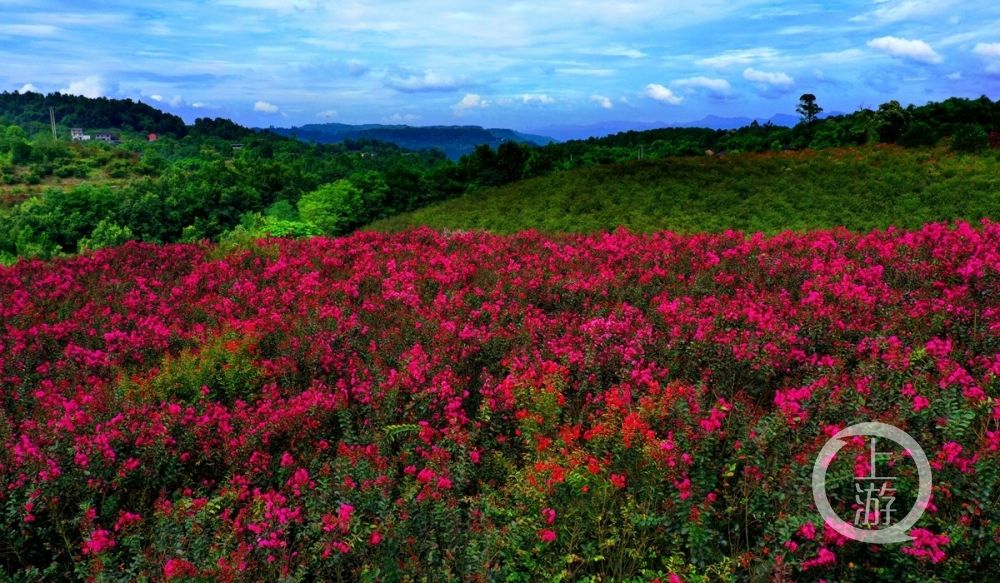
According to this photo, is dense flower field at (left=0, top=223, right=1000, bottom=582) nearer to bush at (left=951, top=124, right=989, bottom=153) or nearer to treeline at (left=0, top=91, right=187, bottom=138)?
bush at (left=951, top=124, right=989, bottom=153)

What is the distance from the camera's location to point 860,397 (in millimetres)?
3518

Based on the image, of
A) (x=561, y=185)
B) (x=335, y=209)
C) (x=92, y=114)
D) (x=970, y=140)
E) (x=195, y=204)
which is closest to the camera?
(x=970, y=140)

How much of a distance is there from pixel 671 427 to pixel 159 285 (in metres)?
5.67

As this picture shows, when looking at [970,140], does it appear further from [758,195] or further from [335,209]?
[335,209]

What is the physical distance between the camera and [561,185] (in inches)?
1041

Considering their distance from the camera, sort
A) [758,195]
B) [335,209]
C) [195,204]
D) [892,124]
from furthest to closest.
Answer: [195,204] < [335,209] < [892,124] < [758,195]

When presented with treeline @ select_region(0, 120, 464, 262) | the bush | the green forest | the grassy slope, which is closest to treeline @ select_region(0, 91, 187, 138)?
the green forest

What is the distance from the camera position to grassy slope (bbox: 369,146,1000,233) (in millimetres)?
17656

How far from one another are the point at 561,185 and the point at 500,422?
2328 cm

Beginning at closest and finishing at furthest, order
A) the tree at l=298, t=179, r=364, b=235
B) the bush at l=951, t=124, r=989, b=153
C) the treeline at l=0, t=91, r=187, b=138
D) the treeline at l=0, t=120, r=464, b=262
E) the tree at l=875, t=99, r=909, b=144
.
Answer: the bush at l=951, t=124, r=989, b=153, the tree at l=875, t=99, r=909, b=144, the tree at l=298, t=179, r=364, b=235, the treeline at l=0, t=120, r=464, b=262, the treeline at l=0, t=91, r=187, b=138

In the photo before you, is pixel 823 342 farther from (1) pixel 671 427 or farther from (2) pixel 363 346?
(2) pixel 363 346

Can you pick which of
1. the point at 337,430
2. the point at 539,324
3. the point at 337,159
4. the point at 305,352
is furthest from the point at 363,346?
the point at 337,159

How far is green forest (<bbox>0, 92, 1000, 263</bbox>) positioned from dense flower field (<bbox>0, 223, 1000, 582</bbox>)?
4.20 m

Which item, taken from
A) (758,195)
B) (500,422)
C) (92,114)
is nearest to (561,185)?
(758,195)
